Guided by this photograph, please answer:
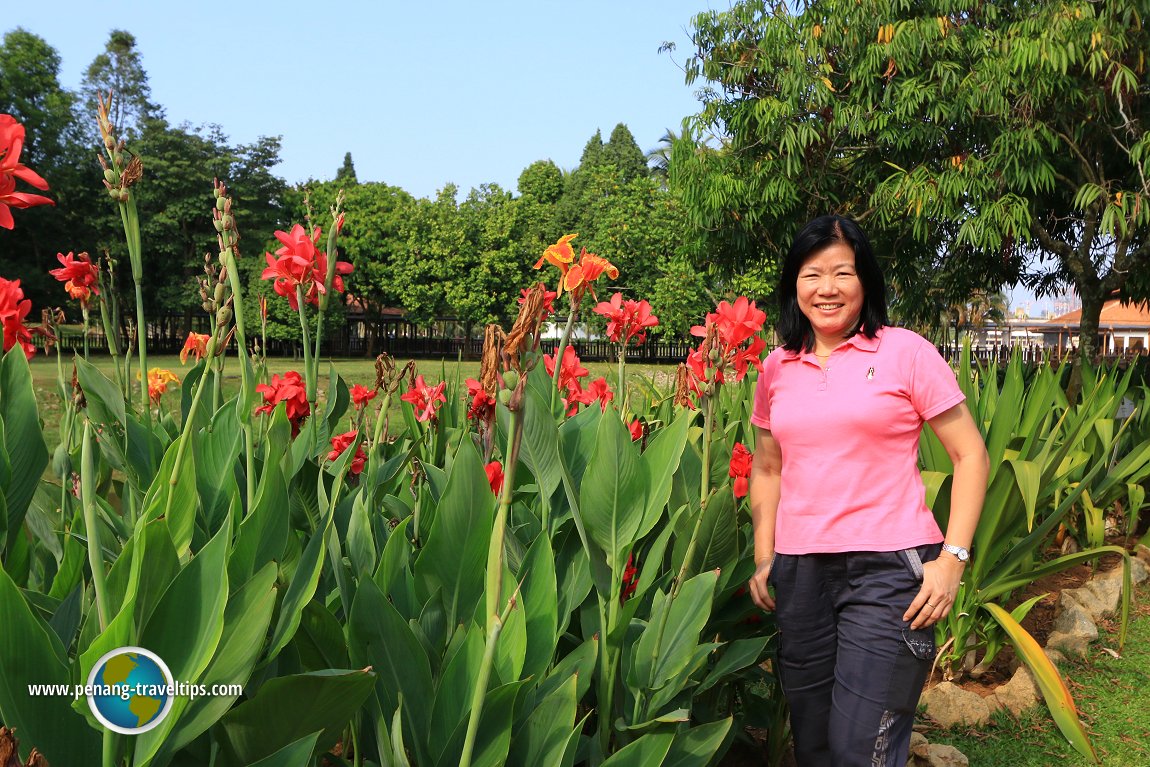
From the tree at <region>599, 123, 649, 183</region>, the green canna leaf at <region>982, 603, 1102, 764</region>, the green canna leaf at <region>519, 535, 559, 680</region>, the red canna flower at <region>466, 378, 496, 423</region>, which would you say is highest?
the tree at <region>599, 123, 649, 183</region>

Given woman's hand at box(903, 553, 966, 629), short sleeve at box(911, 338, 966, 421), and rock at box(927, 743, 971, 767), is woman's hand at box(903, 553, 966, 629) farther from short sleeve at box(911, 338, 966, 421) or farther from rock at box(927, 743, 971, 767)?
rock at box(927, 743, 971, 767)

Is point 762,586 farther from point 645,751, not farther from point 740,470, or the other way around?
point 645,751

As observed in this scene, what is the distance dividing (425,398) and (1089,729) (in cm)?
221

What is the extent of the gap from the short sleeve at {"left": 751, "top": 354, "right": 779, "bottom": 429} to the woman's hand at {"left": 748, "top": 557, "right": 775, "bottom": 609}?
30cm

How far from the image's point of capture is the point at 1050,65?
6438 millimetres

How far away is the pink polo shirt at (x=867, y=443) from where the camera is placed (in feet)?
5.28

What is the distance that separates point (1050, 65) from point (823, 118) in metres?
2.68

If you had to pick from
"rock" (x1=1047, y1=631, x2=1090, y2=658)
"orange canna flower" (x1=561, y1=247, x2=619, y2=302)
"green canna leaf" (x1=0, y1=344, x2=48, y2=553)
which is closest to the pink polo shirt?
"orange canna flower" (x1=561, y1=247, x2=619, y2=302)

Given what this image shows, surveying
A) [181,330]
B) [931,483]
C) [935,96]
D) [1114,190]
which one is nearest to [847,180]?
[935,96]

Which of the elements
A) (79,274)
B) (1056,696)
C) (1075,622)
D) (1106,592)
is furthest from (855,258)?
(1106,592)

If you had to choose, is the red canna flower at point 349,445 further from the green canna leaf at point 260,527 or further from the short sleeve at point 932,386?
the short sleeve at point 932,386

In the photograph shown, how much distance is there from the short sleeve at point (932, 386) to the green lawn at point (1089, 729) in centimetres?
130

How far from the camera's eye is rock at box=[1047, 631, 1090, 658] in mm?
3053

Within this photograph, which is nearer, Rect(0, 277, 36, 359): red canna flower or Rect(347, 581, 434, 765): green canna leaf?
Rect(347, 581, 434, 765): green canna leaf
